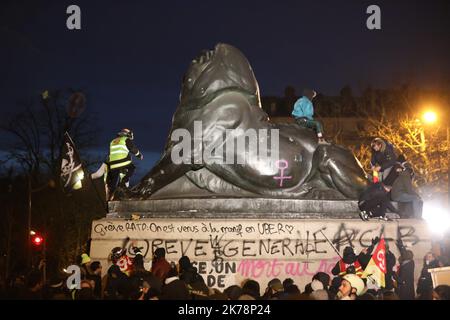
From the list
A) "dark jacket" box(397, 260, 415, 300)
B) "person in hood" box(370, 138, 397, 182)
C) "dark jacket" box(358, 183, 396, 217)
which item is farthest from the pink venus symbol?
"dark jacket" box(397, 260, 415, 300)

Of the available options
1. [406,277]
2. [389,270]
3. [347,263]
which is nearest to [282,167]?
[347,263]

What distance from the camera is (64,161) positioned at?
10.9 meters

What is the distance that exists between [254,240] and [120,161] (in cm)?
316

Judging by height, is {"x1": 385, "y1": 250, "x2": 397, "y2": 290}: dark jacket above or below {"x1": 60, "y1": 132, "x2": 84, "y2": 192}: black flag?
below

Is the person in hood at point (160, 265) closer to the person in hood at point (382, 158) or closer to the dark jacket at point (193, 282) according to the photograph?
the dark jacket at point (193, 282)

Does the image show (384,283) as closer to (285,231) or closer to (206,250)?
(285,231)

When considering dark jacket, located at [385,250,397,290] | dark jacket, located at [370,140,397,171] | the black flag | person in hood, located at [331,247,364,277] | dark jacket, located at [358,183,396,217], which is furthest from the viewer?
the black flag

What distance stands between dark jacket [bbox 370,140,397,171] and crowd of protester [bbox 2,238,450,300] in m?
1.61

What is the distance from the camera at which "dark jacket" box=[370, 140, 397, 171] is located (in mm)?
9820

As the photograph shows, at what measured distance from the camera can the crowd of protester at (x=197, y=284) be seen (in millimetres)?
6621

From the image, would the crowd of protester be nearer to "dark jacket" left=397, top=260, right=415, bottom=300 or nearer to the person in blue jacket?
"dark jacket" left=397, top=260, right=415, bottom=300

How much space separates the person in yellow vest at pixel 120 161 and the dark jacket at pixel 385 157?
450 centimetres

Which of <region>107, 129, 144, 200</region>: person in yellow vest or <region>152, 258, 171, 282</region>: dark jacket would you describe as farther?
<region>107, 129, 144, 200</region>: person in yellow vest

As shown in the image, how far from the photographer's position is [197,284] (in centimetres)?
747
